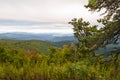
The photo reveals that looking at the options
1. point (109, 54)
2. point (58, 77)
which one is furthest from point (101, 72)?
point (109, 54)

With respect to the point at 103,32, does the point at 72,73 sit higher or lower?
lower

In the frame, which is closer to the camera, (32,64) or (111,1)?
(32,64)

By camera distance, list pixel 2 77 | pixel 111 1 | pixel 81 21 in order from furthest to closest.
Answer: pixel 81 21, pixel 111 1, pixel 2 77

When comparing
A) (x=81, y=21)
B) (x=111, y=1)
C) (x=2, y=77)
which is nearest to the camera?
(x=2, y=77)

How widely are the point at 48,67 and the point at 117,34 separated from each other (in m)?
5.48

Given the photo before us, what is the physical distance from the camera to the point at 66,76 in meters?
8.02

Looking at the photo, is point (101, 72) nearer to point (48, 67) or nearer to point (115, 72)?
point (115, 72)

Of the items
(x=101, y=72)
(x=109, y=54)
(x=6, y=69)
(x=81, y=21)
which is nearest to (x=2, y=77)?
(x=6, y=69)

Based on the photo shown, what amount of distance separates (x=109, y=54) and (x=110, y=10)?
6.24ft

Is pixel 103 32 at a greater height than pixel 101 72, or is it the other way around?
pixel 103 32

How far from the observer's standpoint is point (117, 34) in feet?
42.0

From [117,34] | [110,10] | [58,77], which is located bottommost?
[58,77]

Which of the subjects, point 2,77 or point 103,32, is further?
point 103,32

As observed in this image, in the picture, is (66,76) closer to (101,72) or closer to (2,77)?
(101,72)
